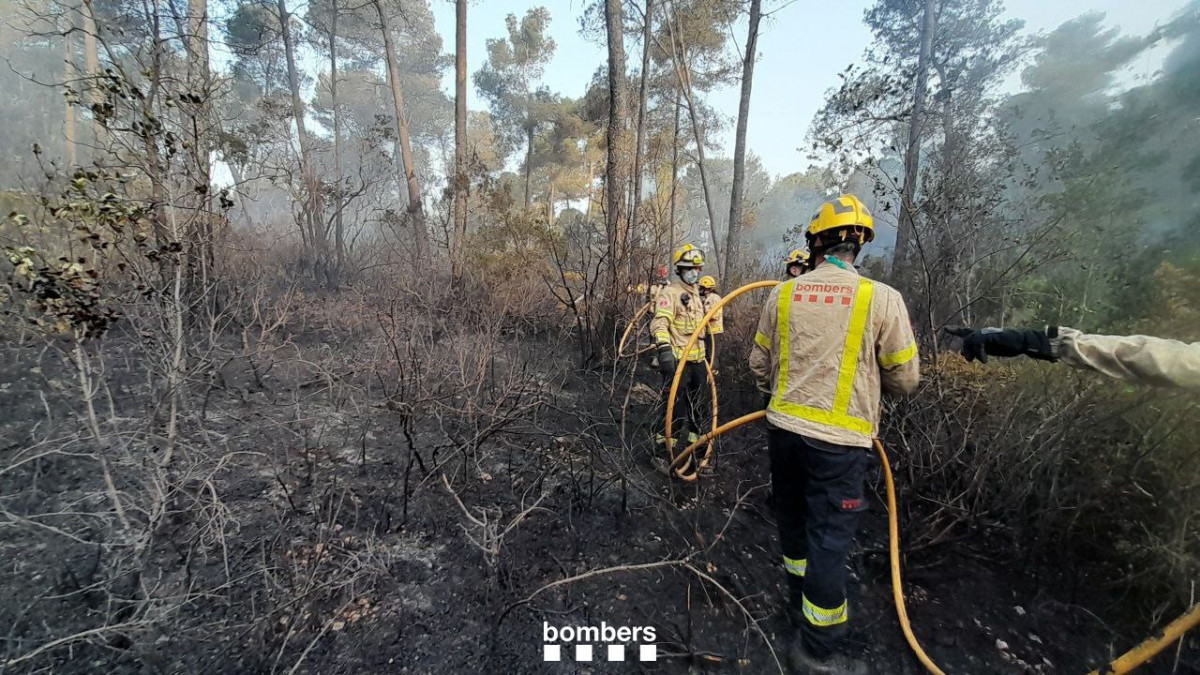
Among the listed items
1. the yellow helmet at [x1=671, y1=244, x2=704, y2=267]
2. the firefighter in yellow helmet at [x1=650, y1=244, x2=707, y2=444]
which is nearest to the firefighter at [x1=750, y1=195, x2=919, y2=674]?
the firefighter in yellow helmet at [x1=650, y1=244, x2=707, y2=444]

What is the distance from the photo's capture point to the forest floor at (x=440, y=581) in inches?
73.2

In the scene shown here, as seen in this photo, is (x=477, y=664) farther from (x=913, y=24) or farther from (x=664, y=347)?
(x=913, y=24)

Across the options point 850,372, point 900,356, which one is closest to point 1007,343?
point 900,356

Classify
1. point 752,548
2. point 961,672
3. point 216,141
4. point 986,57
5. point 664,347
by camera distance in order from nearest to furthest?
point 961,672
point 752,548
point 664,347
point 216,141
point 986,57

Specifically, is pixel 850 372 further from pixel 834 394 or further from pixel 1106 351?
pixel 1106 351

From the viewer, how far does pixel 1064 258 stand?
4688mm

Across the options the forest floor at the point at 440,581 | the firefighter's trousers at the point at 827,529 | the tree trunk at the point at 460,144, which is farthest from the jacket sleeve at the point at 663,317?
the tree trunk at the point at 460,144

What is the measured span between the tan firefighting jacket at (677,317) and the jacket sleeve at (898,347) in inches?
81.4

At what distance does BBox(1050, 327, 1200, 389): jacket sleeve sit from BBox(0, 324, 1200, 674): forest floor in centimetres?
155

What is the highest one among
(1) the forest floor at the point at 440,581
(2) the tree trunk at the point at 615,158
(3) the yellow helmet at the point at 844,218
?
(2) the tree trunk at the point at 615,158

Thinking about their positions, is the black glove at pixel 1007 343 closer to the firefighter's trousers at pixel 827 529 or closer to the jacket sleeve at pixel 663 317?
the firefighter's trousers at pixel 827 529

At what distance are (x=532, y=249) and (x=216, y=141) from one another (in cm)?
466

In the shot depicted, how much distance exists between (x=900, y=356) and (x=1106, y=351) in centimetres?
67

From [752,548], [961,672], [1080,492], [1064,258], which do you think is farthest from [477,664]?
[1064,258]
